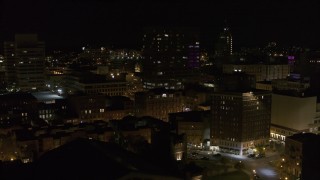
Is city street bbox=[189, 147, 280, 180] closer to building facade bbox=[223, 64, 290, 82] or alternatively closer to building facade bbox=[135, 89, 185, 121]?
building facade bbox=[135, 89, 185, 121]

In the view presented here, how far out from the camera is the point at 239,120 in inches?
813

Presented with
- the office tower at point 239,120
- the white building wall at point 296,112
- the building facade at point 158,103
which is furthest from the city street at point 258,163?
the building facade at point 158,103

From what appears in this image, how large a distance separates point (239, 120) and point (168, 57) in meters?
18.4

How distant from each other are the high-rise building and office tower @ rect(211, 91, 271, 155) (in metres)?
19.5

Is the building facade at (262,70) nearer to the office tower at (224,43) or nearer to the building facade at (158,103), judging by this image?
the office tower at (224,43)

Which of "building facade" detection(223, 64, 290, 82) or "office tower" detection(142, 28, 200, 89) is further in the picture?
"building facade" detection(223, 64, 290, 82)

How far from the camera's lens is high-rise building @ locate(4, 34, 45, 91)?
35906 millimetres

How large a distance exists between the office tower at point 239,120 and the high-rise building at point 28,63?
19.5 m

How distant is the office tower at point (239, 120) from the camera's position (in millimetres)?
20625

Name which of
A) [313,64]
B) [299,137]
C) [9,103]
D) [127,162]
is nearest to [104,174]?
[127,162]

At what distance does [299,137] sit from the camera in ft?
58.0

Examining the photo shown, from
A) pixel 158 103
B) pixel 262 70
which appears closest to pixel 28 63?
pixel 158 103

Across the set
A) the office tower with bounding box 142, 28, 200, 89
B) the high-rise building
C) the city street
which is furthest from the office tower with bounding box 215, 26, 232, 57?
the city street

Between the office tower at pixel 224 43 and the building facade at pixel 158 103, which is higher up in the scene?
the office tower at pixel 224 43
